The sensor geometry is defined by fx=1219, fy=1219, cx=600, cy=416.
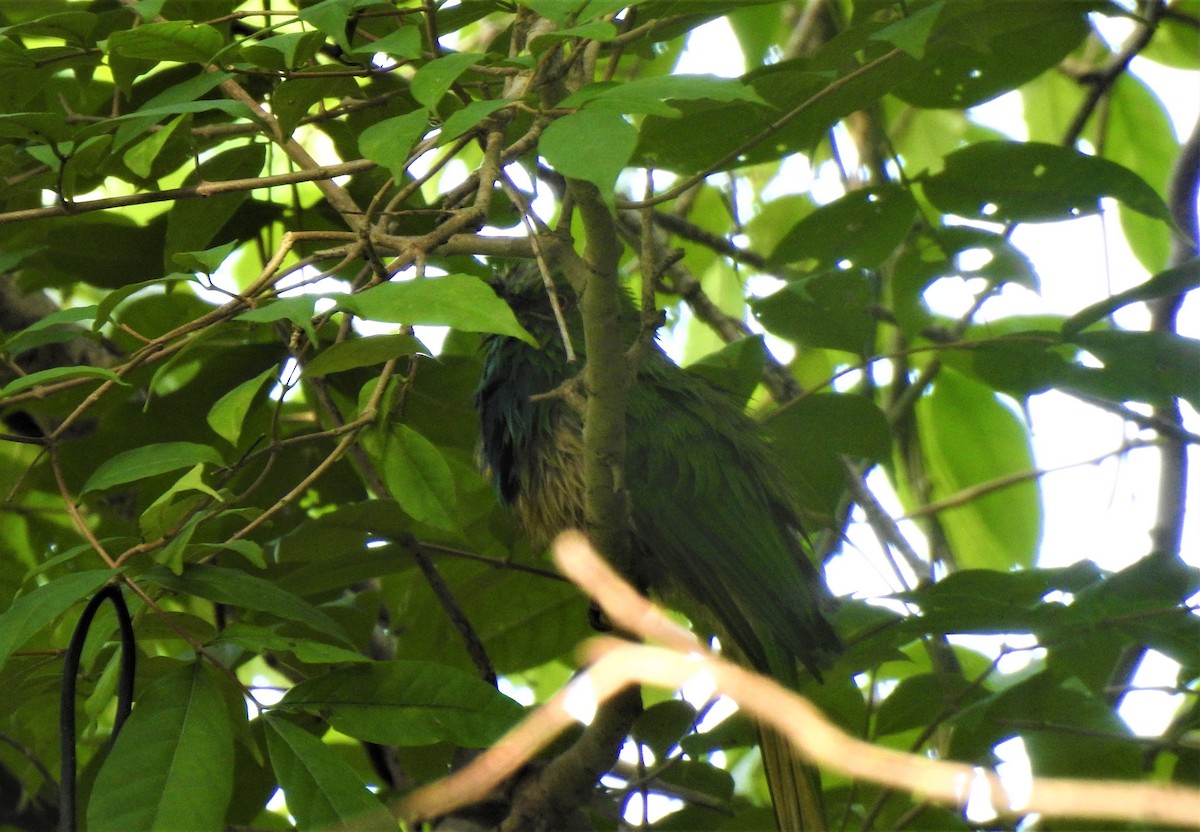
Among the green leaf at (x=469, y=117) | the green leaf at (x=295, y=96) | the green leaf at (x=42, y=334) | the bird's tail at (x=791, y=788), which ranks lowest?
the bird's tail at (x=791, y=788)

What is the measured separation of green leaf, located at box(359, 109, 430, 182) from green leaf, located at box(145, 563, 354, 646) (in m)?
0.58

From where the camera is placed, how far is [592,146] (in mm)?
1127

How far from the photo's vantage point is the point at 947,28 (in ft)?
6.55

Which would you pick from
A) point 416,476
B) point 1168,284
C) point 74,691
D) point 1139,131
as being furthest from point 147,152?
point 1139,131

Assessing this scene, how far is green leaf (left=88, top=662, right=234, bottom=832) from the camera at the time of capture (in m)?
1.28

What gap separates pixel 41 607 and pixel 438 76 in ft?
2.32

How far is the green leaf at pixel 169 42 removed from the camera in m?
1.49

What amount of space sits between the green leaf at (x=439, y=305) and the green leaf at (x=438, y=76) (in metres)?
0.18

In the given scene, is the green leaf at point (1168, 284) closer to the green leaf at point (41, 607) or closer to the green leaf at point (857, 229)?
the green leaf at point (857, 229)

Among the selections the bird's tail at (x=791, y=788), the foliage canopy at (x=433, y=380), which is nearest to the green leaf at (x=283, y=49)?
the foliage canopy at (x=433, y=380)

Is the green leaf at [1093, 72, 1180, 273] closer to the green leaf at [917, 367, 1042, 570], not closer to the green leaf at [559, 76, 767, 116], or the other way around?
the green leaf at [917, 367, 1042, 570]

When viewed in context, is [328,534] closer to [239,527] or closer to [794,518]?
[239,527]

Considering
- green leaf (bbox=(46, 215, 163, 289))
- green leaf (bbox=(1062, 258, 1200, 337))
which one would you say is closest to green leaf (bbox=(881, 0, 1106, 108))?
green leaf (bbox=(1062, 258, 1200, 337))

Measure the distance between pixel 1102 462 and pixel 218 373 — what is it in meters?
2.15
